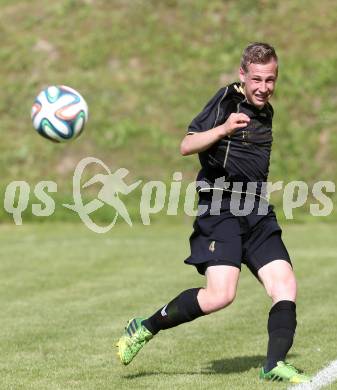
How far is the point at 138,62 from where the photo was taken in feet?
88.3

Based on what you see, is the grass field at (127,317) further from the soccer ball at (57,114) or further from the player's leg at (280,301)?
the soccer ball at (57,114)

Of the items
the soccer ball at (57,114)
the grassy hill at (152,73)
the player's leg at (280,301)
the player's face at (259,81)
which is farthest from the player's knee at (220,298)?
the grassy hill at (152,73)

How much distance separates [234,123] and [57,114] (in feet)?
14.1

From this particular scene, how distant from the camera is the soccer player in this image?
606cm

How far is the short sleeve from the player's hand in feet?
0.86

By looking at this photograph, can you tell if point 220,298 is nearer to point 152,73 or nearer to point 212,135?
point 212,135

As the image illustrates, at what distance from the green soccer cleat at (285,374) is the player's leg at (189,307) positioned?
0.50 metres

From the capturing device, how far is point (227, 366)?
675 cm

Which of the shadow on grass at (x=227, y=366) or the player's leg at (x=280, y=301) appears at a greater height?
the player's leg at (x=280, y=301)

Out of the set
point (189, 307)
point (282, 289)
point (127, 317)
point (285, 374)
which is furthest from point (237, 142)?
point (127, 317)

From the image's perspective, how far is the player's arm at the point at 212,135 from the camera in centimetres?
584

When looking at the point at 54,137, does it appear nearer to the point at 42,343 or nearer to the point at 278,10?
the point at 42,343

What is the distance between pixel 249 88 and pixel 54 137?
163 inches

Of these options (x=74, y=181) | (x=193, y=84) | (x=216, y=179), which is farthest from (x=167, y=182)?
(x=216, y=179)
